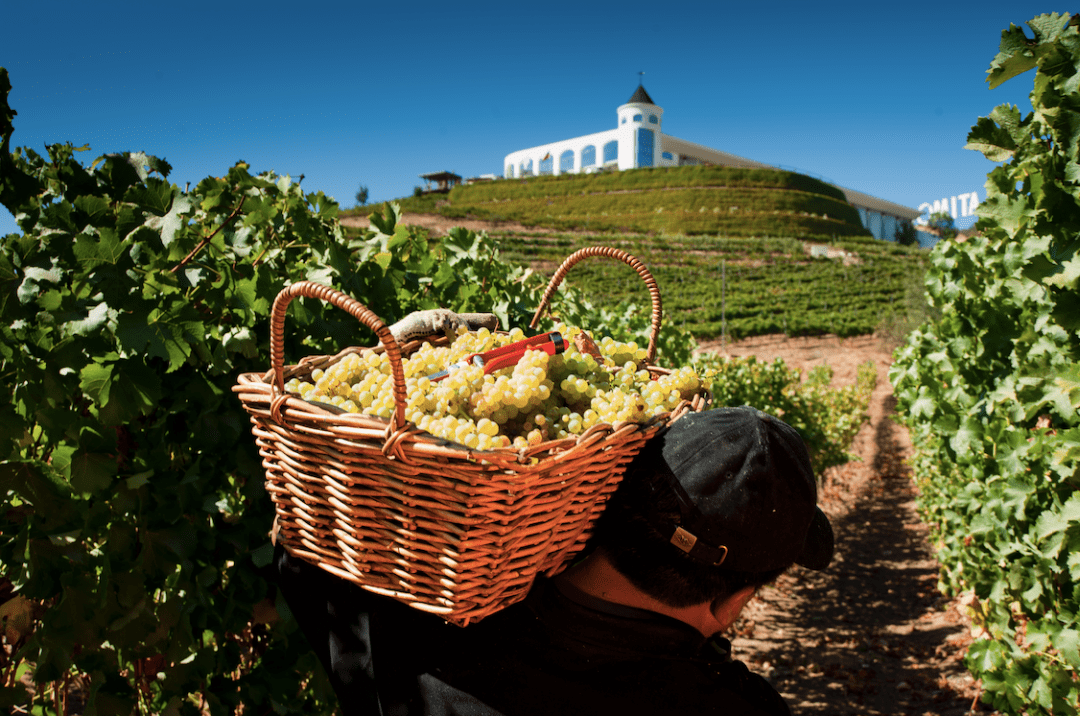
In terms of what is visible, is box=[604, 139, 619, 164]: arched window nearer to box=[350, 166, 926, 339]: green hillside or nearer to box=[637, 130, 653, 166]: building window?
box=[637, 130, 653, 166]: building window

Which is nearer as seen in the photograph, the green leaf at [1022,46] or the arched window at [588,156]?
the green leaf at [1022,46]

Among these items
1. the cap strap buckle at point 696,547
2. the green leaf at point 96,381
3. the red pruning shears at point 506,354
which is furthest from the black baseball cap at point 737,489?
the green leaf at point 96,381

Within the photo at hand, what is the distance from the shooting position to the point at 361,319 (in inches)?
45.1

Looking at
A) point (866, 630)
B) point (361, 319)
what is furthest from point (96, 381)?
point (866, 630)

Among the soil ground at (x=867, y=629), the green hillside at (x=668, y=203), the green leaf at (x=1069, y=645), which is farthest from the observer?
the green hillside at (x=668, y=203)

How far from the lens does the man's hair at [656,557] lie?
1270 millimetres

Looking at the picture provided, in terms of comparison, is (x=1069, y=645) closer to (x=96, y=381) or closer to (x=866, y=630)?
(x=96, y=381)

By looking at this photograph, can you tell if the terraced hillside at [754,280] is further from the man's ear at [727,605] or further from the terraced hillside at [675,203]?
A: the man's ear at [727,605]

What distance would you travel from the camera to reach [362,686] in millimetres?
1310

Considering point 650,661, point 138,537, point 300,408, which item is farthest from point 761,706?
point 138,537

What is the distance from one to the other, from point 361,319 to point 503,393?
28 centimetres

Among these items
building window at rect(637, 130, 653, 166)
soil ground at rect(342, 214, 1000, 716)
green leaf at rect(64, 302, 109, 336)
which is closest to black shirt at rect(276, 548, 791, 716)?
green leaf at rect(64, 302, 109, 336)

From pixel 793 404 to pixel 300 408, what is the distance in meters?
9.71

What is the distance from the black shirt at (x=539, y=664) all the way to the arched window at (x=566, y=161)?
97.9 meters
